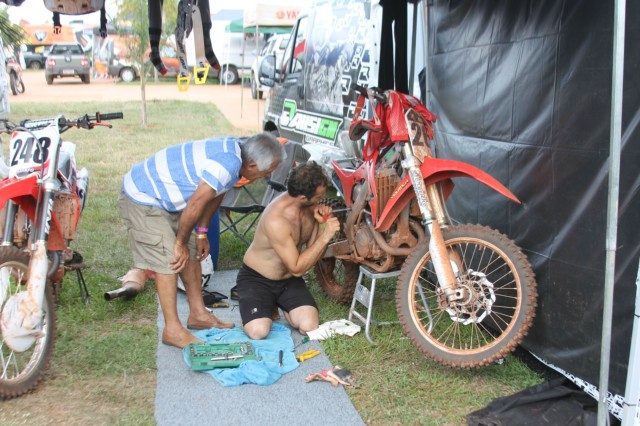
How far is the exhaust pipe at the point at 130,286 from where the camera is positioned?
4361 millimetres

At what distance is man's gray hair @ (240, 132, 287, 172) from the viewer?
3.45 meters

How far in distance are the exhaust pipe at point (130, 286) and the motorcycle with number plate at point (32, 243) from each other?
1.06ft

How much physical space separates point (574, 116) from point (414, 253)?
41.1 inches

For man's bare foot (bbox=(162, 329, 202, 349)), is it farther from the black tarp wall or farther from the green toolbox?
the black tarp wall

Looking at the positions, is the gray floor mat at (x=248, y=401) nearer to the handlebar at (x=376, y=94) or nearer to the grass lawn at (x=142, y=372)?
the grass lawn at (x=142, y=372)

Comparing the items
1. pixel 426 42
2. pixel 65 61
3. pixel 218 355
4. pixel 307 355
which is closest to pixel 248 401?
pixel 218 355

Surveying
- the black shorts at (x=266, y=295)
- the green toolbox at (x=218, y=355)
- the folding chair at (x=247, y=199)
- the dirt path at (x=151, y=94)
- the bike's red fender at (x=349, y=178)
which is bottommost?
the dirt path at (x=151, y=94)

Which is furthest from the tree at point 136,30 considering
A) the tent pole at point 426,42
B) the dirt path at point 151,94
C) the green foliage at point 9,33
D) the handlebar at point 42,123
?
the handlebar at point 42,123

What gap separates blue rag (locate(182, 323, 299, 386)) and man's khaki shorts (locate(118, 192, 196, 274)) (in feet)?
1.69

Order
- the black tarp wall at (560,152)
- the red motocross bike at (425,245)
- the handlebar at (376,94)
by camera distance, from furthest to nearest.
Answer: the handlebar at (376,94) → the red motocross bike at (425,245) → the black tarp wall at (560,152)

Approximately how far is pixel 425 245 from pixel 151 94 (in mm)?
20607

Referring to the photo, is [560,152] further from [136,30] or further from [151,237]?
[136,30]

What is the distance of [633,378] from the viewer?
2.51 metres

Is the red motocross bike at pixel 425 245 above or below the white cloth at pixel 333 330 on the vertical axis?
above
